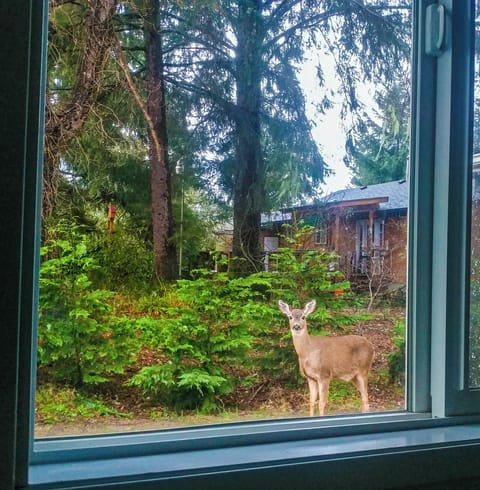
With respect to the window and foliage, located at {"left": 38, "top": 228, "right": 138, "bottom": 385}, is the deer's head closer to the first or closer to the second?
the window

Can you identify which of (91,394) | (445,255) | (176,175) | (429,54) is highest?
(429,54)

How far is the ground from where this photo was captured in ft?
3.22

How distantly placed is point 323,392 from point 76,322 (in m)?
0.55

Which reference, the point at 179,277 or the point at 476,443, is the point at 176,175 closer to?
the point at 179,277

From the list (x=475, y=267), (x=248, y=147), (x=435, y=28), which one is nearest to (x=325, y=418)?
(x=475, y=267)

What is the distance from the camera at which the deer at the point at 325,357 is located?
1122 mm

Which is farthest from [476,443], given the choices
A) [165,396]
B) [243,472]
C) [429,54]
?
[429,54]

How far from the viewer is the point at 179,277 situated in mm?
1054

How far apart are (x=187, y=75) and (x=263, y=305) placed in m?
0.51

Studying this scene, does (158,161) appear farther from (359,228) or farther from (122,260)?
(359,228)

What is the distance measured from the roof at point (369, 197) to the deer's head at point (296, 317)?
0.19 metres

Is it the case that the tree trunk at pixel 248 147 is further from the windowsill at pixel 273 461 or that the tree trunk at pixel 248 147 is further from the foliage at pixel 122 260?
the windowsill at pixel 273 461

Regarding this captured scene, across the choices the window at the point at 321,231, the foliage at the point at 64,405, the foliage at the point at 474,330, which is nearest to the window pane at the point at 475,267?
the foliage at the point at 474,330

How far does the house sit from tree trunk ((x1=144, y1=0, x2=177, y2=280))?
0.68 feet
